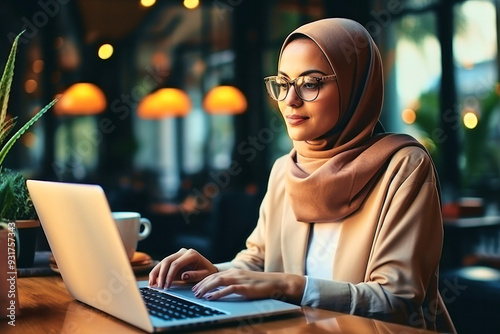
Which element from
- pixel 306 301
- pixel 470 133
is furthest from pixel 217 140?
pixel 306 301

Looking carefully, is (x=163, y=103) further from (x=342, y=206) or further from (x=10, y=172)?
(x=342, y=206)

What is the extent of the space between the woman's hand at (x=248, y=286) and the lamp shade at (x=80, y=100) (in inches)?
221

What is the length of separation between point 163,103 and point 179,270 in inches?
227

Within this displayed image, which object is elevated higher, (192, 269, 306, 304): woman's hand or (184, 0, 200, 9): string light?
(184, 0, 200, 9): string light

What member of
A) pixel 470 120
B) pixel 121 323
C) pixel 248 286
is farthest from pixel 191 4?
pixel 121 323

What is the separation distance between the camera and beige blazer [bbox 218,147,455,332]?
1372mm

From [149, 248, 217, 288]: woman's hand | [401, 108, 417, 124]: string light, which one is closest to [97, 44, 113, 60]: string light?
[401, 108, 417, 124]: string light

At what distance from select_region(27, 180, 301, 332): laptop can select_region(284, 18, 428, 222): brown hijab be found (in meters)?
0.44

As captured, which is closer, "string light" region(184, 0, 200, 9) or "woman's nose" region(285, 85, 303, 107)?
"woman's nose" region(285, 85, 303, 107)

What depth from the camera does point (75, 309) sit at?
1239 mm

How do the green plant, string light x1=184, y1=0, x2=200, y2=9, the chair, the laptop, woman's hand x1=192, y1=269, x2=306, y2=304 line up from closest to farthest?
1. the laptop
2. woman's hand x1=192, y1=269, x2=306, y2=304
3. the green plant
4. the chair
5. string light x1=184, y1=0, x2=200, y2=9

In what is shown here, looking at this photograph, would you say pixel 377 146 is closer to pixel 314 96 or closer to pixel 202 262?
pixel 314 96

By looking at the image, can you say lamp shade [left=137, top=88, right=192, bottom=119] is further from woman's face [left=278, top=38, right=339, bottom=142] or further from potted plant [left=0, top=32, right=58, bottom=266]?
woman's face [left=278, top=38, right=339, bottom=142]

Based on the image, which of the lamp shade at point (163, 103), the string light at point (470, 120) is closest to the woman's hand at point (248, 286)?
the string light at point (470, 120)
